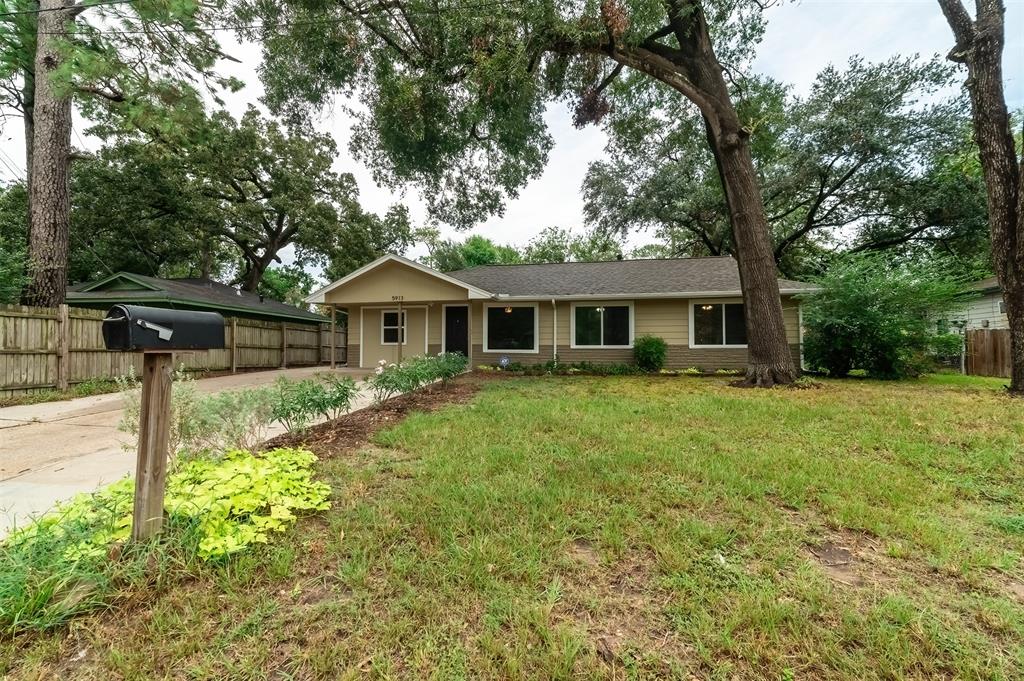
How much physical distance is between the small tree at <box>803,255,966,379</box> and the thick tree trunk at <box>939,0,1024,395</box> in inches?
61.4

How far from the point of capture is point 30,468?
3609 mm

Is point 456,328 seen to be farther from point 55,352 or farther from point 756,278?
point 55,352

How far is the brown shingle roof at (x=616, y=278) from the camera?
37.3ft

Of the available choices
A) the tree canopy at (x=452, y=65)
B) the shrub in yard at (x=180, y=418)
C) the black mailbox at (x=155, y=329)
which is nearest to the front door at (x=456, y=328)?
the tree canopy at (x=452, y=65)

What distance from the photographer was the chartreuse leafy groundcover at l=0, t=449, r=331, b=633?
169cm

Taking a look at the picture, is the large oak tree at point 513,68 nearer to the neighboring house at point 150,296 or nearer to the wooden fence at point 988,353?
the neighboring house at point 150,296

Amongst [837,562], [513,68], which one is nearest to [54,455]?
[837,562]

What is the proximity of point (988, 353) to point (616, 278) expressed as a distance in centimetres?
1075

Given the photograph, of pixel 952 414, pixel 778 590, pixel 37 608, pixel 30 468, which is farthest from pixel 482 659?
pixel 952 414

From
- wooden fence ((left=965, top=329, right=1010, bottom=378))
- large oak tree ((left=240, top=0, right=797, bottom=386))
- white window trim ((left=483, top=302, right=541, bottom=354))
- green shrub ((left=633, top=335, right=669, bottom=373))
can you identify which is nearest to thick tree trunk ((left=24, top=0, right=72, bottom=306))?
large oak tree ((left=240, top=0, right=797, bottom=386))

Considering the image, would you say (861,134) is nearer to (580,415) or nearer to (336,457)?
(580,415)

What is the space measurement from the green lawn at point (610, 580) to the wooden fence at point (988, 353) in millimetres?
11688

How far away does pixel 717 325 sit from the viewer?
11.5 meters

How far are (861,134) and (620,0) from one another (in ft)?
41.0
